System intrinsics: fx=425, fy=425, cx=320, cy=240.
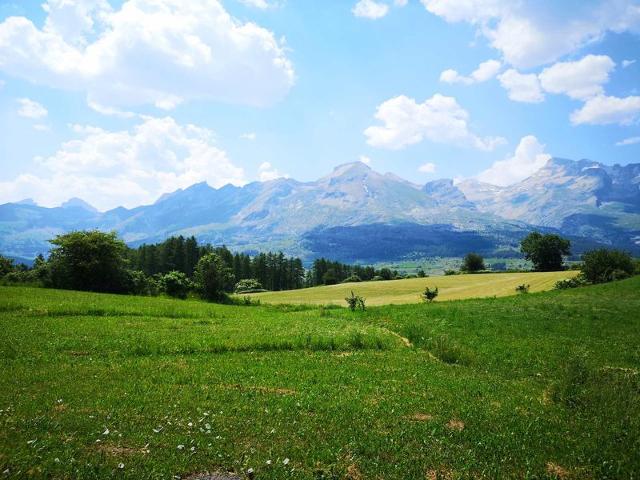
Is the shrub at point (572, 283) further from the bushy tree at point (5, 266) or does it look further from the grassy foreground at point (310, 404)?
the bushy tree at point (5, 266)

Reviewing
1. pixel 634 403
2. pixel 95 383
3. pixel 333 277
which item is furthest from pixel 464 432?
pixel 333 277

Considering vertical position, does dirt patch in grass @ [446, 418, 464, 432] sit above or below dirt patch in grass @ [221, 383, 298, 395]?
below

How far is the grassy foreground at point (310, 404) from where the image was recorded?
436 inches

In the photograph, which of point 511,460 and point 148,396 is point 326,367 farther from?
point 511,460

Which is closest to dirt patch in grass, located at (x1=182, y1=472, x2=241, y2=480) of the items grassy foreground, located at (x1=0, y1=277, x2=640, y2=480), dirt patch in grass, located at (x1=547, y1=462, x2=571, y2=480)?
grassy foreground, located at (x1=0, y1=277, x2=640, y2=480)

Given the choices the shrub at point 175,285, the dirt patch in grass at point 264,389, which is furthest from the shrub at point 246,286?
the dirt patch in grass at point 264,389

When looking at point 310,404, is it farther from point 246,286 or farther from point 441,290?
point 246,286

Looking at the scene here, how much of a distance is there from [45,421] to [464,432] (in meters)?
12.5

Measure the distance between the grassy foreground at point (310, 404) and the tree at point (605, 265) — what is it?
54.5m

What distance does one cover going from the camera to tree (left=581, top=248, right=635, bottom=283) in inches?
3051

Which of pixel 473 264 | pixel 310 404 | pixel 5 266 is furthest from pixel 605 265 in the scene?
pixel 5 266

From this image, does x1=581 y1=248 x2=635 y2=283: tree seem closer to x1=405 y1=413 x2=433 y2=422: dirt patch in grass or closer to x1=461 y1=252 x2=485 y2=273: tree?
x1=461 y1=252 x2=485 y2=273: tree

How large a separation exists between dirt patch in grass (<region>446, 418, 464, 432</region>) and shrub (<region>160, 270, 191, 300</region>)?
64.4 m

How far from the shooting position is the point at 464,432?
532 inches
